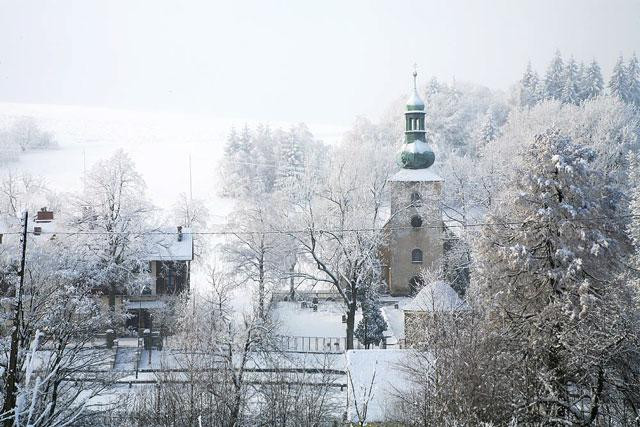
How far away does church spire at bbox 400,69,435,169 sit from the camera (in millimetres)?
44469

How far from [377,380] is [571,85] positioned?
70.4 meters

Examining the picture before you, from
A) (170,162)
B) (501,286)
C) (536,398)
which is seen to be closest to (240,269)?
(501,286)

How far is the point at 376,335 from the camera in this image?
117 ft

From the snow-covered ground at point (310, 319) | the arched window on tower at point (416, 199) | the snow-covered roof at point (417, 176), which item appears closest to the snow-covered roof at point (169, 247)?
the snow-covered ground at point (310, 319)

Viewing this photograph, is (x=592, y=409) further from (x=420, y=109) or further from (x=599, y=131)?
Result: (x=599, y=131)

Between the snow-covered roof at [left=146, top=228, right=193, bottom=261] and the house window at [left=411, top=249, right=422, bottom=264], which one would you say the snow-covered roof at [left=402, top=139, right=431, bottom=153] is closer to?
the house window at [left=411, top=249, right=422, bottom=264]

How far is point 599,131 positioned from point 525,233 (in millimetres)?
44949

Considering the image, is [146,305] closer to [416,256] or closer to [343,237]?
[343,237]

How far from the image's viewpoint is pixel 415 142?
1780 inches

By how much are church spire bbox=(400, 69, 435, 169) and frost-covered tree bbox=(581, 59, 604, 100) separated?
4671cm

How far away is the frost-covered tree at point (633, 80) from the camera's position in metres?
83.0

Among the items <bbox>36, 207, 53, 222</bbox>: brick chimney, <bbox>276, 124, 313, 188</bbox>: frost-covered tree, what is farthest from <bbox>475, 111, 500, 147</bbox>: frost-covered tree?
<bbox>36, 207, 53, 222</bbox>: brick chimney

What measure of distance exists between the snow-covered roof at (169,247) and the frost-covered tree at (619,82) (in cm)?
6018

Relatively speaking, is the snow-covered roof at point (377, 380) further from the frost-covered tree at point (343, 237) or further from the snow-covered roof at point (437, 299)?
the frost-covered tree at point (343, 237)
